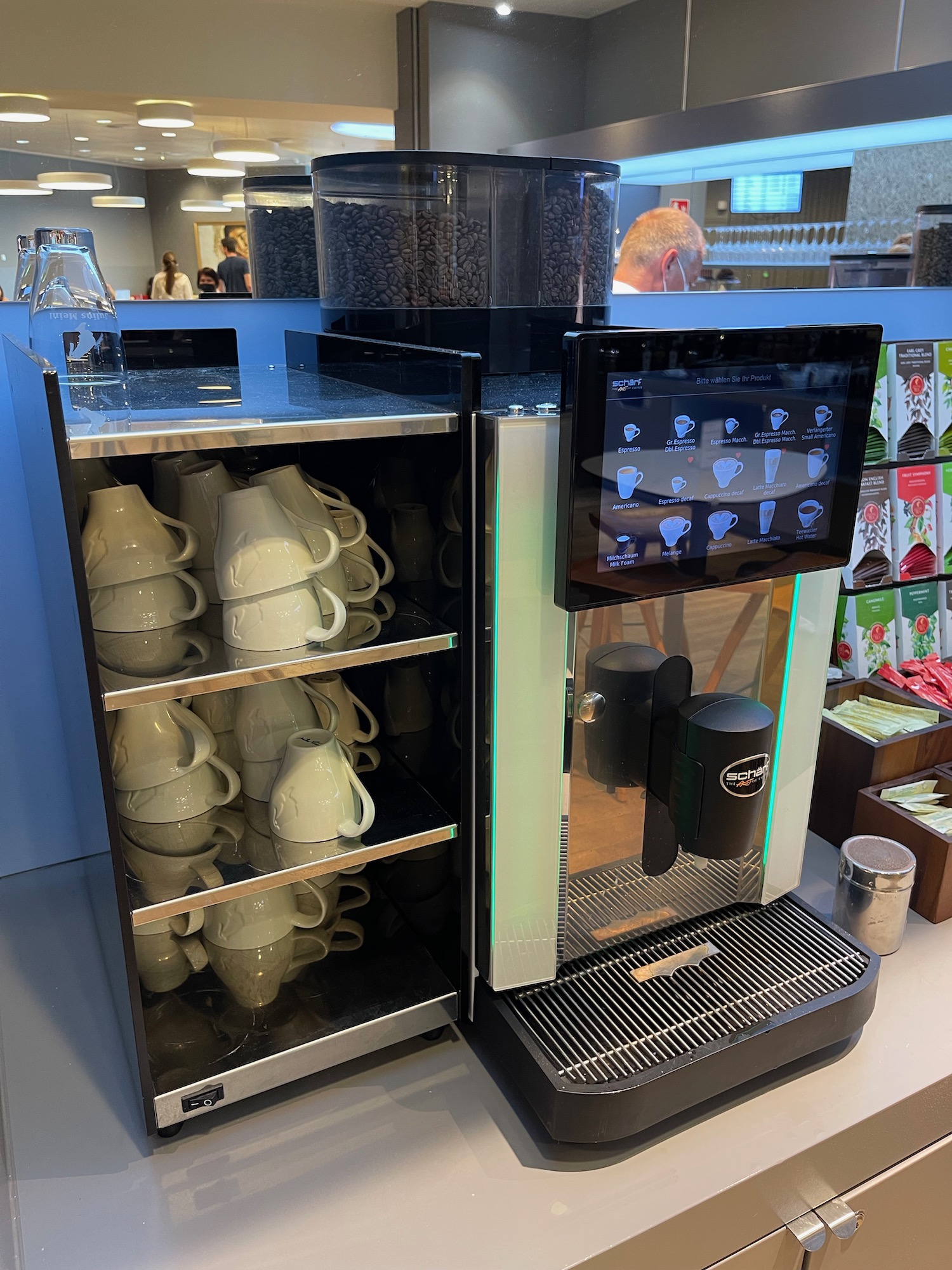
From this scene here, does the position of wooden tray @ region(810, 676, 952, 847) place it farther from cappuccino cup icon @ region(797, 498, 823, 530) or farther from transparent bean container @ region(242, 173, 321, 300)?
transparent bean container @ region(242, 173, 321, 300)

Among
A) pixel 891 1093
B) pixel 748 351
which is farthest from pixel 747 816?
pixel 748 351

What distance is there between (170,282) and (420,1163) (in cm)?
105

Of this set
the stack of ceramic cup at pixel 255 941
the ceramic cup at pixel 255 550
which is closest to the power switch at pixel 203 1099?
the stack of ceramic cup at pixel 255 941

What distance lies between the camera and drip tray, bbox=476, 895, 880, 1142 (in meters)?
0.93

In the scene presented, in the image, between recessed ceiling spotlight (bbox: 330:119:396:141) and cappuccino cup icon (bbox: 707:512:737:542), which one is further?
recessed ceiling spotlight (bbox: 330:119:396:141)

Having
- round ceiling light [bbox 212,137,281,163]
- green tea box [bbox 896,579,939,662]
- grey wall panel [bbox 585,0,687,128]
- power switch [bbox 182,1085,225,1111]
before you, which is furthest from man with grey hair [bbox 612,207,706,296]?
power switch [bbox 182,1085,225,1111]

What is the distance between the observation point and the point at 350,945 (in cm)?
116

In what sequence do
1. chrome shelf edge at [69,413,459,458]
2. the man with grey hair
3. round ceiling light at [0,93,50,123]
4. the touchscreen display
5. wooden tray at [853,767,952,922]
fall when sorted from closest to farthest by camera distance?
chrome shelf edge at [69,413,459,458]
the touchscreen display
round ceiling light at [0,93,50,123]
wooden tray at [853,767,952,922]
the man with grey hair

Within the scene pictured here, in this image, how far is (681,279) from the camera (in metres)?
1.61

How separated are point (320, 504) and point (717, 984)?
2.25ft

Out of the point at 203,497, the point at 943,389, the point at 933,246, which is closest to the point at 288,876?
the point at 203,497

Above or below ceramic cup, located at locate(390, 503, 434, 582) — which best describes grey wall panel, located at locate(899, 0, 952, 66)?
above

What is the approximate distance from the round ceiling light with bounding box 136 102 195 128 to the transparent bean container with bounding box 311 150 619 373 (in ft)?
0.51

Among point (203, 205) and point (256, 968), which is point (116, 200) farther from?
point (256, 968)
